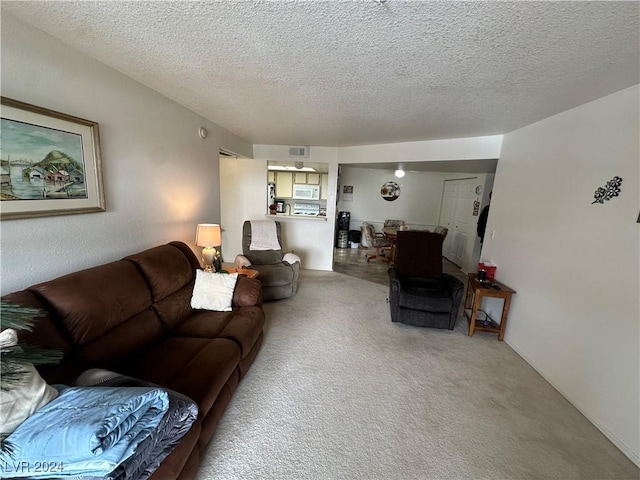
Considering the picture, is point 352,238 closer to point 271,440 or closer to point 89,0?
point 271,440

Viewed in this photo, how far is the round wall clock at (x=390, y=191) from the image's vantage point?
6.98 metres

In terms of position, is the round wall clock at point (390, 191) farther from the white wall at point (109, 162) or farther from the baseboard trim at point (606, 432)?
the baseboard trim at point (606, 432)

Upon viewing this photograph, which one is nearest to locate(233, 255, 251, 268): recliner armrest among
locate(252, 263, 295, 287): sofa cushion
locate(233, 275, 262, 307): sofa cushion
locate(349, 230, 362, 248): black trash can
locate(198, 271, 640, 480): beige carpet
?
locate(252, 263, 295, 287): sofa cushion

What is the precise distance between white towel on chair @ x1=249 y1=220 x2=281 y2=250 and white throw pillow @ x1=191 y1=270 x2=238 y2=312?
155 centimetres

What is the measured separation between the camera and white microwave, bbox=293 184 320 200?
5855 millimetres

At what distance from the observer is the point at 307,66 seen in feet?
5.43

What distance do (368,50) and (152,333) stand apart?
7.59 ft

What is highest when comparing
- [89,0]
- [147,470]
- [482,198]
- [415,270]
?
[89,0]

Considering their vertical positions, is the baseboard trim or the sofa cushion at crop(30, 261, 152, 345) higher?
the sofa cushion at crop(30, 261, 152, 345)

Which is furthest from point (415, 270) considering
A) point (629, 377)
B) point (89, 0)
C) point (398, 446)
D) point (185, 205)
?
point (89, 0)

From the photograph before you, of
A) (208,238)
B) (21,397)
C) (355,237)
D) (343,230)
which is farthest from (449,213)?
(21,397)

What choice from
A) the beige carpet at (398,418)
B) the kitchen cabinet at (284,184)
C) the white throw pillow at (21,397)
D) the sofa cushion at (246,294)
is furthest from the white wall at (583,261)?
the kitchen cabinet at (284,184)

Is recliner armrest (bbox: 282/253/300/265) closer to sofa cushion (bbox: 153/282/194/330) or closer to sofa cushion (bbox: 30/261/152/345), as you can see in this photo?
sofa cushion (bbox: 153/282/194/330)

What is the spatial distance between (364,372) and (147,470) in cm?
163
